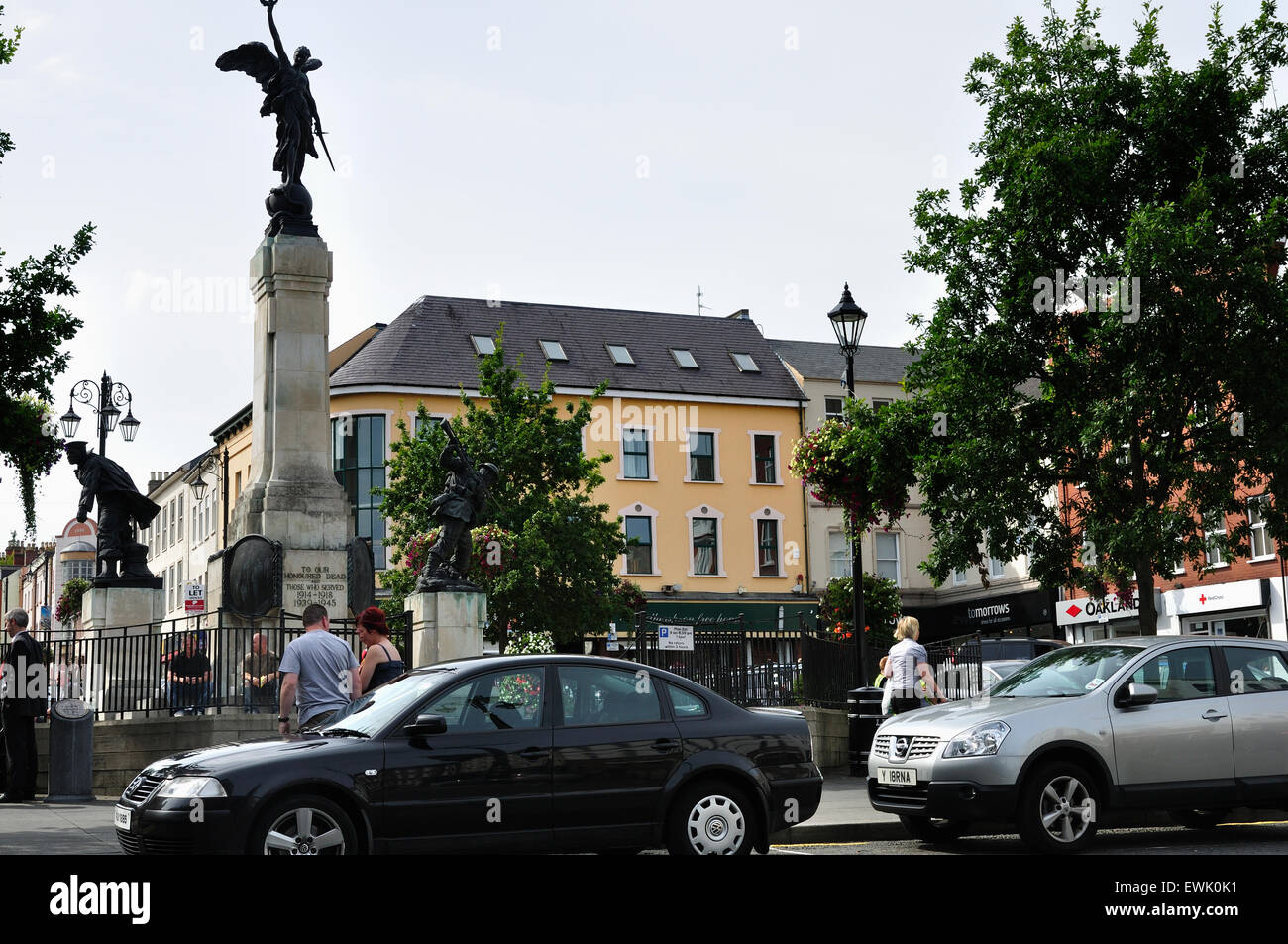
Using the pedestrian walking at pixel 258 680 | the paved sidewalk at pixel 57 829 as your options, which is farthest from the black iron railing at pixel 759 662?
the paved sidewalk at pixel 57 829

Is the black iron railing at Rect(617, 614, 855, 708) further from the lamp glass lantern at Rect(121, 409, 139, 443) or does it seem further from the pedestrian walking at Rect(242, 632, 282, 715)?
the lamp glass lantern at Rect(121, 409, 139, 443)

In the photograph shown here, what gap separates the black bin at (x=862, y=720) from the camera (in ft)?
58.7

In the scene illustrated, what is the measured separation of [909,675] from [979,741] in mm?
4448

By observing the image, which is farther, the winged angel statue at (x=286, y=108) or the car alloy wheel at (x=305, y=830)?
the winged angel statue at (x=286, y=108)

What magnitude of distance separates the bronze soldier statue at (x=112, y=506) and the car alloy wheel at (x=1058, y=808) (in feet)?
50.1

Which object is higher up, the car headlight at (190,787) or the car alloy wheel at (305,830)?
the car headlight at (190,787)

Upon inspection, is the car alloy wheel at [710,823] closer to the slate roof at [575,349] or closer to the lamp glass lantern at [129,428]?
the lamp glass lantern at [129,428]

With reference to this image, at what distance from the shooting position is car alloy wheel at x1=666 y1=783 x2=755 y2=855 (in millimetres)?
9578

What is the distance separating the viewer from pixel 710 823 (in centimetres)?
966

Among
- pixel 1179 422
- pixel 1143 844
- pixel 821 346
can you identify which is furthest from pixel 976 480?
pixel 821 346

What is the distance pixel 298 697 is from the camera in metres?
11.7
